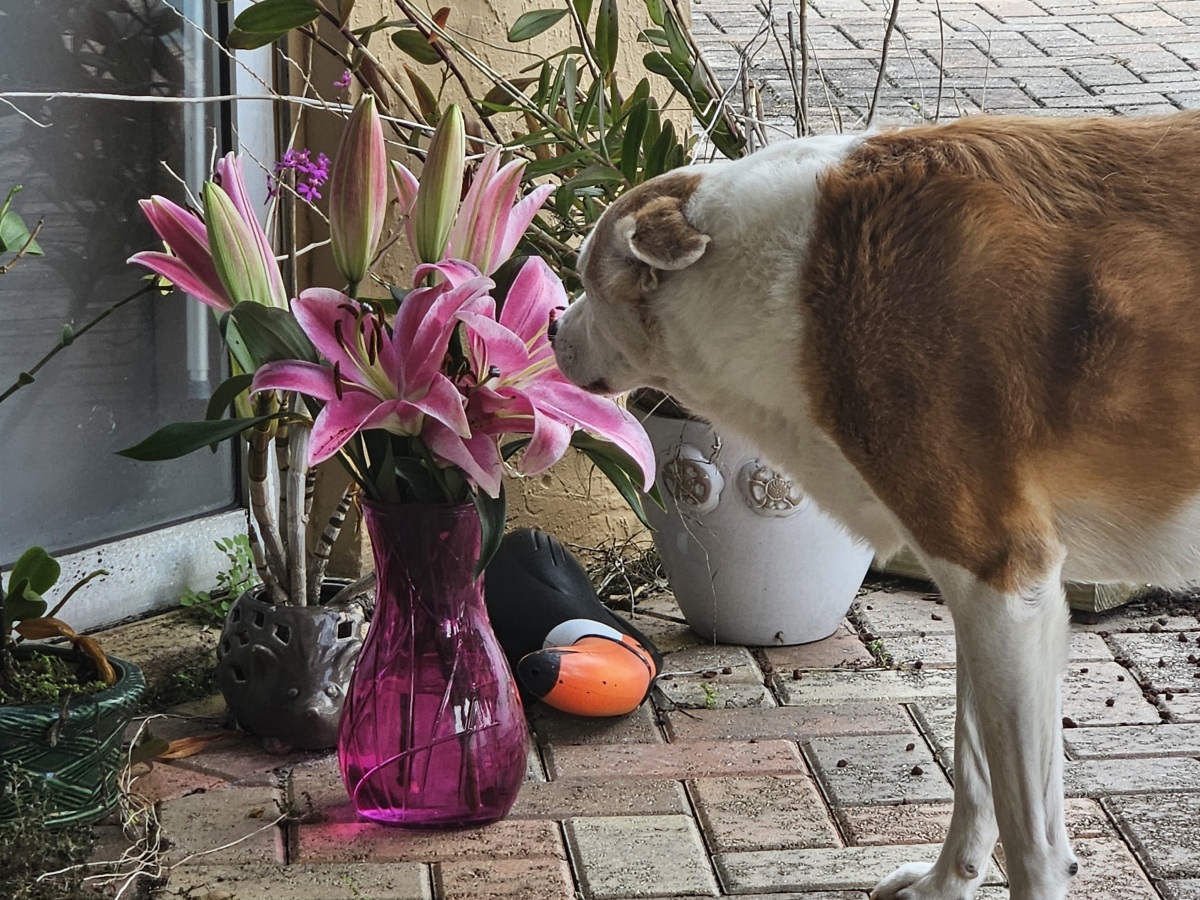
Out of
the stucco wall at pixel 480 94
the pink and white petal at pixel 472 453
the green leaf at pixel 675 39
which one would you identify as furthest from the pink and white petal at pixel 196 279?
the green leaf at pixel 675 39

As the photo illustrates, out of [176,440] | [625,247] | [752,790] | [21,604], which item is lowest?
[752,790]

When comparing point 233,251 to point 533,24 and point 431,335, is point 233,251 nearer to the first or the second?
point 431,335

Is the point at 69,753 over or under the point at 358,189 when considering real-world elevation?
under

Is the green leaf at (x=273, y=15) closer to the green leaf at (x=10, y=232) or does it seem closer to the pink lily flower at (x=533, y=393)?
the green leaf at (x=10, y=232)

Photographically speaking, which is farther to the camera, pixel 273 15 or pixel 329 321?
pixel 273 15

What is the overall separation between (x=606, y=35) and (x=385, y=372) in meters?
1.08

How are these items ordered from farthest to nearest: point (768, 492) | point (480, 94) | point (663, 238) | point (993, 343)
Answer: point (480, 94) < point (768, 492) < point (663, 238) < point (993, 343)

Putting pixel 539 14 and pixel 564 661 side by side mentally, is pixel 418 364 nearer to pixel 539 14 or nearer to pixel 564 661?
pixel 564 661

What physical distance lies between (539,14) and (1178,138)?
4.62 feet

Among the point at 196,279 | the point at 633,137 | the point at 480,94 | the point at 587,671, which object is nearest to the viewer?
the point at 196,279

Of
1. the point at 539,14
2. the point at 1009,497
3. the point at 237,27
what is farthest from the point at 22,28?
the point at 1009,497

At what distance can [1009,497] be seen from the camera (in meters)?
1.69

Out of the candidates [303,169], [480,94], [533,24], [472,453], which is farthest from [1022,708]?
[480,94]

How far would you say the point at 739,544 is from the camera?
3.03 metres
